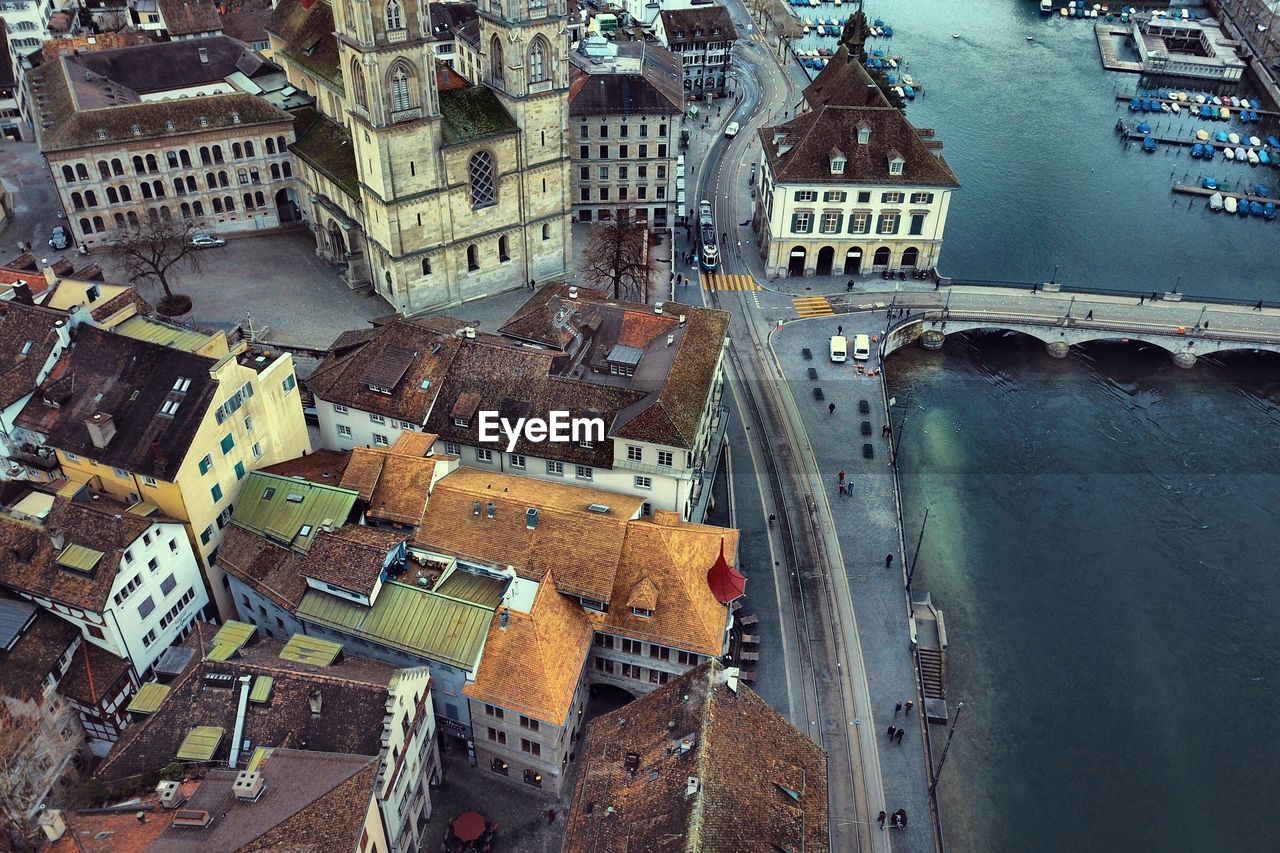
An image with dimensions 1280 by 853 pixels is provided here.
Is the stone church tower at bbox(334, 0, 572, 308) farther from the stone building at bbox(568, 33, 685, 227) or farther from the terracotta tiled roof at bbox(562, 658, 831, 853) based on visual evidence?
the terracotta tiled roof at bbox(562, 658, 831, 853)

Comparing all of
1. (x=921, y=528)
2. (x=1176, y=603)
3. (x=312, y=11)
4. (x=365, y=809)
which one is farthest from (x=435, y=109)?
(x=1176, y=603)

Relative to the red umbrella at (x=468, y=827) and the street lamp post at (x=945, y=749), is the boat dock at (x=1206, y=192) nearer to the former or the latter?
the street lamp post at (x=945, y=749)

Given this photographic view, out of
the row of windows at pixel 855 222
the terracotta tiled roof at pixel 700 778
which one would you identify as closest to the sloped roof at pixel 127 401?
the terracotta tiled roof at pixel 700 778

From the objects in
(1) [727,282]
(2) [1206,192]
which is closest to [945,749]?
(1) [727,282]

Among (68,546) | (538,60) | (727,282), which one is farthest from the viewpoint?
(727,282)

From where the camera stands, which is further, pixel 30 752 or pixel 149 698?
pixel 149 698

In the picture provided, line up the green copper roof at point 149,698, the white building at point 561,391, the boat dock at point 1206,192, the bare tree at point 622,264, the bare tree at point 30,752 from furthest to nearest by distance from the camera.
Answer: the boat dock at point 1206,192, the bare tree at point 622,264, the white building at point 561,391, the green copper roof at point 149,698, the bare tree at point 30,752

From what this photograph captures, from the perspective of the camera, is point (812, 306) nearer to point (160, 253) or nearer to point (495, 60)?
point (495, 60)

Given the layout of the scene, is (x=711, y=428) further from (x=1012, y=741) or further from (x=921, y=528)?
(x=1012, y=741)
